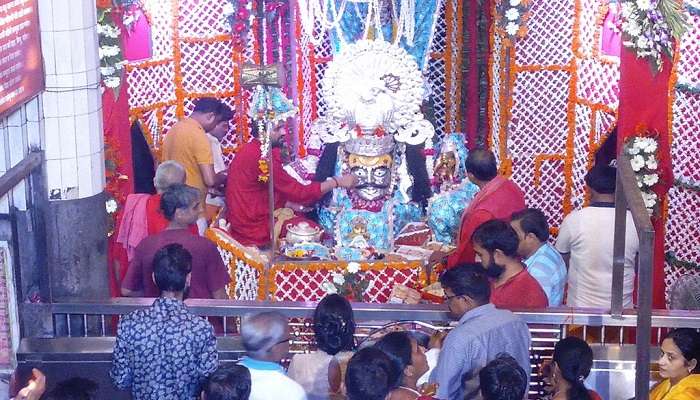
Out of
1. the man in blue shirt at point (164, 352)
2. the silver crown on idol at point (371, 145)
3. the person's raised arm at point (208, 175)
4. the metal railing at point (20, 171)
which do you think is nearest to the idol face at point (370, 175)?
the silver crown on idol at point (371, 145)

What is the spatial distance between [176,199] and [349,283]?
2254 millimetres

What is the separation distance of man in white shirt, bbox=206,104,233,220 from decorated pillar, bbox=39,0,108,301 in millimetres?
3237

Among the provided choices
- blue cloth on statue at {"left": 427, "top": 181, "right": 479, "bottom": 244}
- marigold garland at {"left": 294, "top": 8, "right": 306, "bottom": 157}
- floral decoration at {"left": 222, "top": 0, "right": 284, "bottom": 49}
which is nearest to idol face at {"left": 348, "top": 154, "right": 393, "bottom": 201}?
blue cloth on statue at {"left": 427, "top": 181, "right": 479, "bottom": 244}

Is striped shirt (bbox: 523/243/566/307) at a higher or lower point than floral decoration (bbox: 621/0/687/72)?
lower

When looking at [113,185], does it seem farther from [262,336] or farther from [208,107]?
[262,336]

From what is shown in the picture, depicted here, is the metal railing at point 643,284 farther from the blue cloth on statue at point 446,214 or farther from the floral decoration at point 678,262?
the blue cloth on statue at point 446,214

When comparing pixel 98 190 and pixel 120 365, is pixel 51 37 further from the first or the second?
pixel 120 365

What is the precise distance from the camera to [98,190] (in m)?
8.03

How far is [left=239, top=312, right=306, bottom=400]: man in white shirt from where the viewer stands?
565cm

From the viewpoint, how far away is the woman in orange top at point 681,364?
236 inches

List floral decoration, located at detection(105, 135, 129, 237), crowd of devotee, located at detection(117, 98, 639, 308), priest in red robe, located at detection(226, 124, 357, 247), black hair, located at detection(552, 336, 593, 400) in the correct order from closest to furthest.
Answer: black hair, located at detection(552, 336, 593, 400)
crowd of devotee, located at detection(117, 98, 639, 308)
floral decoration, located at detection(105, 135, 129, 237)
priest in red robe, located at detection(226, 124, 357, 247)

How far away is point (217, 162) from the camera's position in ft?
38.0

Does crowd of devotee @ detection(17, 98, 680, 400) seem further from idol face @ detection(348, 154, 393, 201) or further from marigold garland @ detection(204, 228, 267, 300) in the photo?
idol face @ detection(348, 154, 393, 201)

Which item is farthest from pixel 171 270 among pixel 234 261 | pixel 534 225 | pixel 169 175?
pixel 234 261
